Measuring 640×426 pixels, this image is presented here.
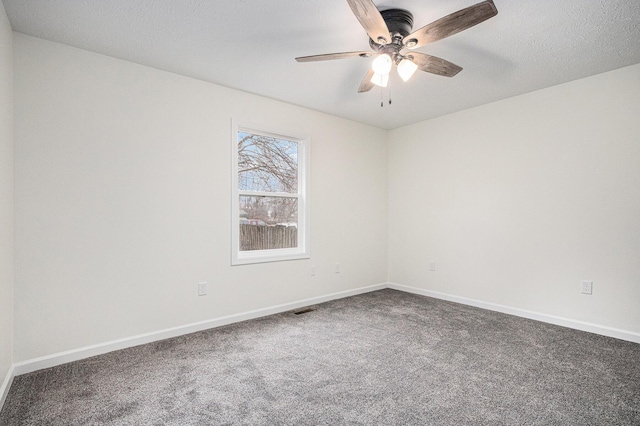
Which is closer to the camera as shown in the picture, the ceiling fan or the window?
the ceiling fan

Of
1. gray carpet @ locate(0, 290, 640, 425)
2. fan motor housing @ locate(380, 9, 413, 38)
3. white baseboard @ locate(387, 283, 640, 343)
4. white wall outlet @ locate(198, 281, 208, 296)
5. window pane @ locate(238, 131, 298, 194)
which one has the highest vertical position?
fan motor housing @ locate(380, 9, 413, 38)

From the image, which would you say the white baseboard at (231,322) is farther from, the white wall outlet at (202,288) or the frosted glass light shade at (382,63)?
the frosted glass light shade at (382,63)

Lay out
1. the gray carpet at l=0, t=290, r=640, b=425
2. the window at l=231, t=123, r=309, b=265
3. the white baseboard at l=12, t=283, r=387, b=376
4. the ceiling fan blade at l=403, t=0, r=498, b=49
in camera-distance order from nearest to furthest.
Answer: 1. the ceiling fan blade at l=403, t=0, r=498, b=49
2. the gray carpet at l=0, t=290, r=640, b=425
3. the white baseboard at l=12, t=283, r=387, b=376
4. the window at l=231, t=123, r=309, b=265

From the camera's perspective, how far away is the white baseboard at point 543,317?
2879 mm

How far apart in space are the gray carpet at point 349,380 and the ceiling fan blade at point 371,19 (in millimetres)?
2138

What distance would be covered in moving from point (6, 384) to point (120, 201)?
4.47ft

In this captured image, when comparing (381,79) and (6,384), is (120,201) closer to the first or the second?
(6,384)

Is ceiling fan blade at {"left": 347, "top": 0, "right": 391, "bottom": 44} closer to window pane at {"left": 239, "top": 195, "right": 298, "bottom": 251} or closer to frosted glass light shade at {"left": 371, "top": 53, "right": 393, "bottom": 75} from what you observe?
frosted glass light shade at {"left": 371, "top": 53, "right": 393, "bottom": 75}

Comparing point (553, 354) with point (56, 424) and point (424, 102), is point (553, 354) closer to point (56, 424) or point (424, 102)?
point (424, 102)

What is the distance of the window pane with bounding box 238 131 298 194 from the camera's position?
11.7 feet

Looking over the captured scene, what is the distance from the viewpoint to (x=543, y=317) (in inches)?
132

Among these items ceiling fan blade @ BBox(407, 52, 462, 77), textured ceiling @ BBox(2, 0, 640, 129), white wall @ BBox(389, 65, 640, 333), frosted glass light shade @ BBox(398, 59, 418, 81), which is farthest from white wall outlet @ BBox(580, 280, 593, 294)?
frosted glass light shade @ BBox(398, 59, 418, 81)

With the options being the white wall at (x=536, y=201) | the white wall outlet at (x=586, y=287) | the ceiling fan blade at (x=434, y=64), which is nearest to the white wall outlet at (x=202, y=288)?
the ceiling fan blade at (x=434, y=64)

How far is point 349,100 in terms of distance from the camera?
144 inches
